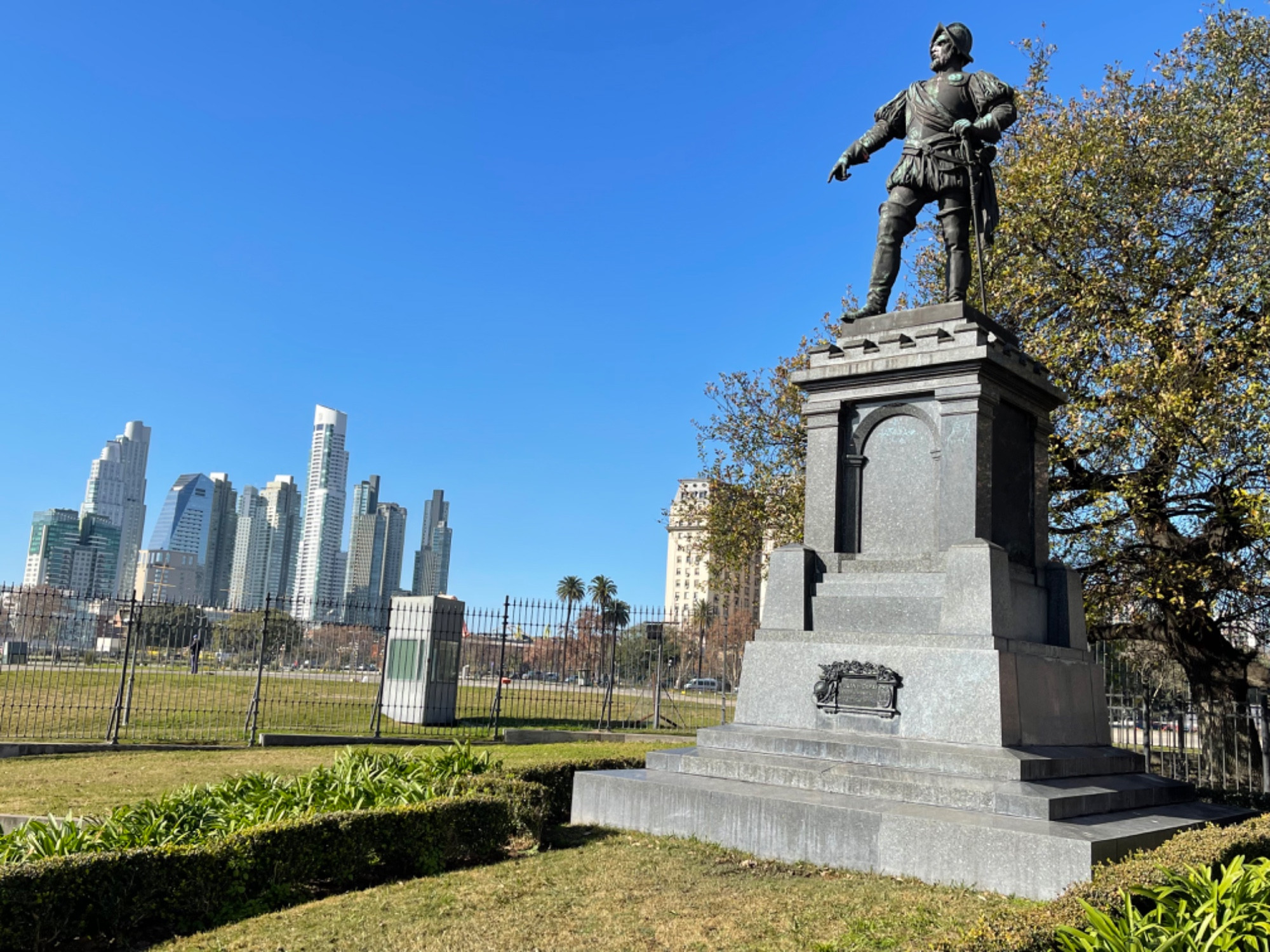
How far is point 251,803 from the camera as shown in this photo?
25.9ft

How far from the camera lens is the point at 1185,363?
14328 millimetres

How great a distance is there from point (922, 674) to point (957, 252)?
4.60 m

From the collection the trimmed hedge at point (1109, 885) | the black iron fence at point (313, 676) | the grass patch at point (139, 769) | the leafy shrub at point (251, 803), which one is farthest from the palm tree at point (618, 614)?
the trimmed hedge at point (1109, 885)

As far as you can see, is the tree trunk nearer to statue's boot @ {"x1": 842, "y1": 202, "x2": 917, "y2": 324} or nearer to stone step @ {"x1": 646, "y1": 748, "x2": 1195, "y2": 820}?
stone step @ {"x1": 646, "y1": 748, "x2": 1195, "y2": 820}

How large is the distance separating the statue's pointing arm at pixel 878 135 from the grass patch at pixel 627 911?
762 centimetres

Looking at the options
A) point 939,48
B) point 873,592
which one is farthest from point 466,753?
point 939,48

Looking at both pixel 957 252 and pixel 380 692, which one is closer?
pixel 957 252

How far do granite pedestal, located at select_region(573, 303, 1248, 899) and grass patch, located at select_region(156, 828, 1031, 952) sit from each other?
0.42 meters

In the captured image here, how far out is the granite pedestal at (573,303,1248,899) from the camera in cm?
707

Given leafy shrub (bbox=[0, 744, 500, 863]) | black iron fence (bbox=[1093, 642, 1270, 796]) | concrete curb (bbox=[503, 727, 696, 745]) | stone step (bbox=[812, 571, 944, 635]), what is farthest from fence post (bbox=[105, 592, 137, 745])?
black iron fence (bbox=[1093, 642, 1270, 796])

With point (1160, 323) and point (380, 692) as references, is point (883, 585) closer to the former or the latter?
point (1160, 323)

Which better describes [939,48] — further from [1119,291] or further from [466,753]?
[466,753]

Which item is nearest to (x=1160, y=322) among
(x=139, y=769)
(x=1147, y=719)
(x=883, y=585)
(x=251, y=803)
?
(x=1147, y=719)

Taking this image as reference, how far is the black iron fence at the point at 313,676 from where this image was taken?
1733 centimetres
